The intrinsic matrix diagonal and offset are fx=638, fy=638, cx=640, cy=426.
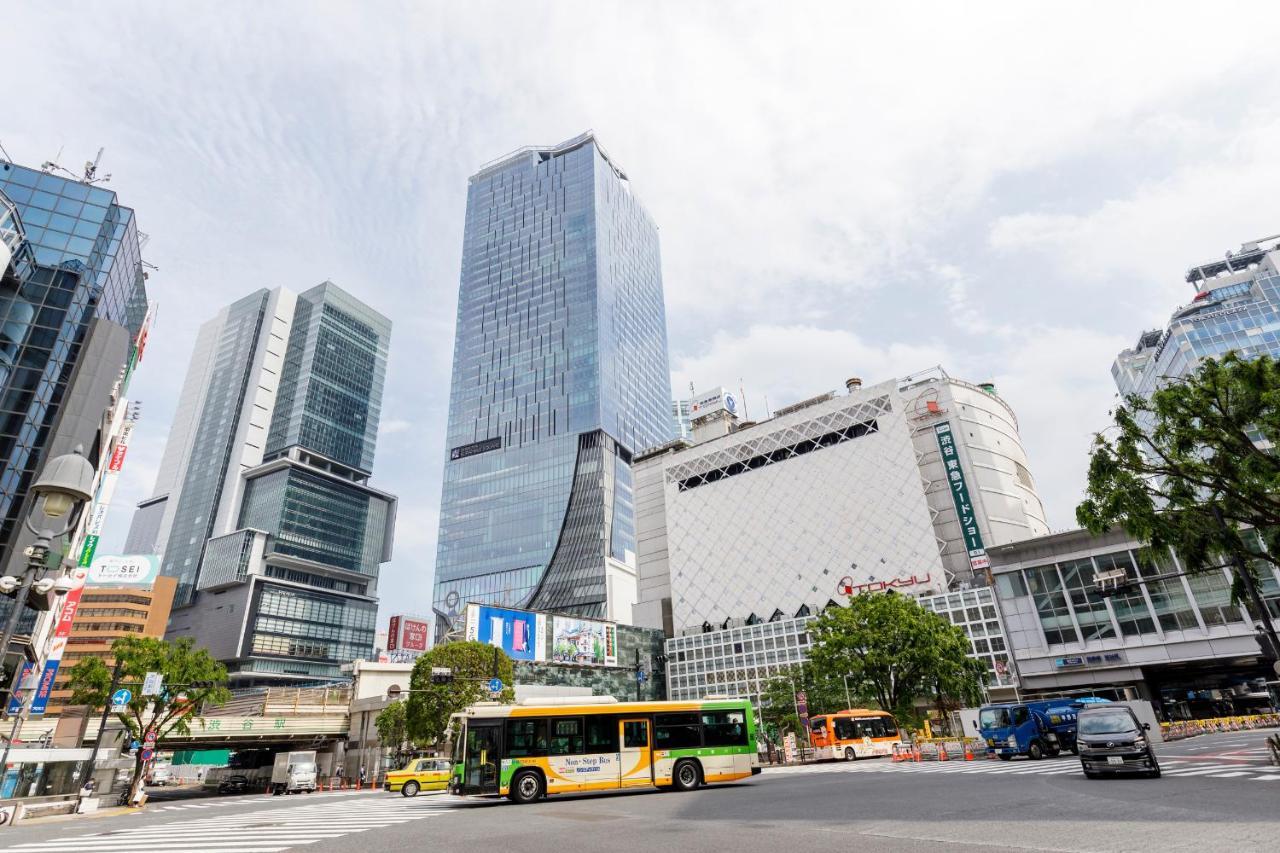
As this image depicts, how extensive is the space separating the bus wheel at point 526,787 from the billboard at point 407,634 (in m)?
95.1

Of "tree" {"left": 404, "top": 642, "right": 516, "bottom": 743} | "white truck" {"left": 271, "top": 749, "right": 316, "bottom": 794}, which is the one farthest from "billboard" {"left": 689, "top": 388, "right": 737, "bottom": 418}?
"white truck" {"left": 271, "top": 749, "right": 316, "bottom": 794}

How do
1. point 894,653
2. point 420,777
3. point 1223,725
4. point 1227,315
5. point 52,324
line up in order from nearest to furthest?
1. point 420,777
2. point 894,653
3. point 1223,725
4. point 52,324
5. point 1227,315

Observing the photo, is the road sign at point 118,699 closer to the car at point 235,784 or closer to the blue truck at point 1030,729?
the car at point 235,784

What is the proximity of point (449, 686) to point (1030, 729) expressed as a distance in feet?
119

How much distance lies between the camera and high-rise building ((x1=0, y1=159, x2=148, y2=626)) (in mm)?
43875

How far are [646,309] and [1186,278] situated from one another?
112 metres

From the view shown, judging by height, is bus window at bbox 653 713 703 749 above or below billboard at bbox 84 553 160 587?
below

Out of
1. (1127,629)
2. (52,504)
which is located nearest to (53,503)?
(52,504)

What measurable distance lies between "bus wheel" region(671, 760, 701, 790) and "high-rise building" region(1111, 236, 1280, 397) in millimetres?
104578

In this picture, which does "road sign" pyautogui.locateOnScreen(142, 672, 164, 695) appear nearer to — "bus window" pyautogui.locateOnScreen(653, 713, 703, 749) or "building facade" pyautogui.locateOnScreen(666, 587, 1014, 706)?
"bus window" pyautogui.locateOnScreen(653, 713, 703, 749)

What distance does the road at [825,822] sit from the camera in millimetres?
9109

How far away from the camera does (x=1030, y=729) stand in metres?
27.8

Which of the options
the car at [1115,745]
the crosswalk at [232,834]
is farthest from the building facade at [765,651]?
the crosswalk at [232,834]

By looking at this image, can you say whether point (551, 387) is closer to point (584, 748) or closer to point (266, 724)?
point (266, 724)
